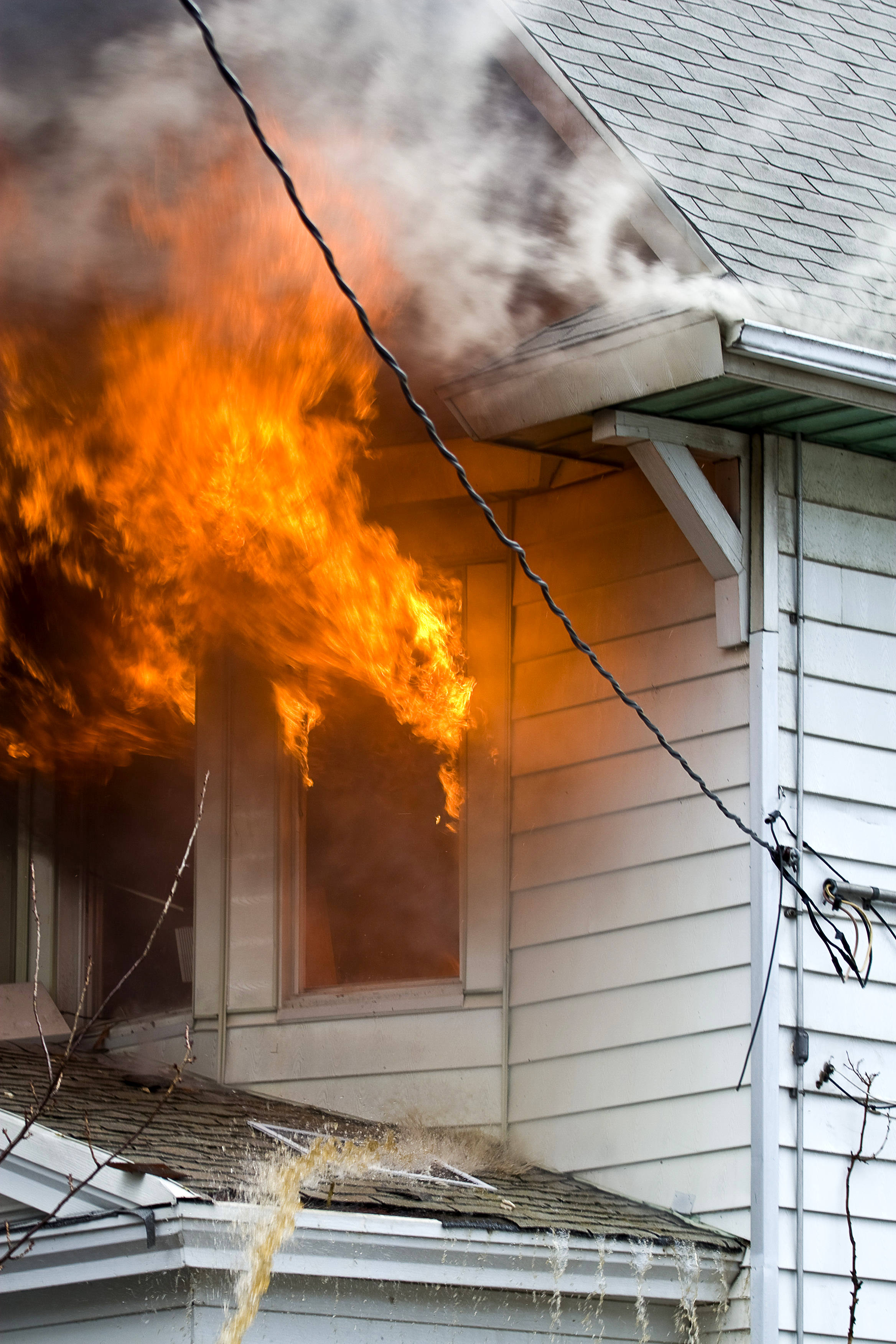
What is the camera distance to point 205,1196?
4.94 meters

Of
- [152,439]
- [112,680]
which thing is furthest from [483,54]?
[112,680]

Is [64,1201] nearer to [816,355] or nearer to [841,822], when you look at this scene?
[841,822]

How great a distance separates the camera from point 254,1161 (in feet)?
18.9

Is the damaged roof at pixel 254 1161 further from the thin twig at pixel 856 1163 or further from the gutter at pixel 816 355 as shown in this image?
the gutter at pixel 816 355

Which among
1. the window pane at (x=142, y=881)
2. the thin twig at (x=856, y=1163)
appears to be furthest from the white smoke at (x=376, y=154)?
the thin twig at (x=856, y=1163)

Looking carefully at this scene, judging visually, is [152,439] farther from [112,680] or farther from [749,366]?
[749,366]

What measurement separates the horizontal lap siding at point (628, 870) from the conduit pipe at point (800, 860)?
0.19 metres

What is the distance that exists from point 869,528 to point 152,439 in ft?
10.6

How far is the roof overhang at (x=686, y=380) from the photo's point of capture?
6.03 metres

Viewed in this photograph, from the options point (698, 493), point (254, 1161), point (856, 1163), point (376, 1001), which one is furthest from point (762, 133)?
point (254, 1161)

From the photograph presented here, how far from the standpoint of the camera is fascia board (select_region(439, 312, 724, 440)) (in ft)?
19.8

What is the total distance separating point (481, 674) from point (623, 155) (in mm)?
2332

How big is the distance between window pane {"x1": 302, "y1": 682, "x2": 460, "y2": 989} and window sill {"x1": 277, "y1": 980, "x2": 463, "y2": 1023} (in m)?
0.06

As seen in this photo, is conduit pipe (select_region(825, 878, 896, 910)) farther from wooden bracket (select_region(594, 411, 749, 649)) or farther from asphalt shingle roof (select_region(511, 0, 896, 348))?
asphalt shingle roof (select_region(511, 0, 896, 348))
